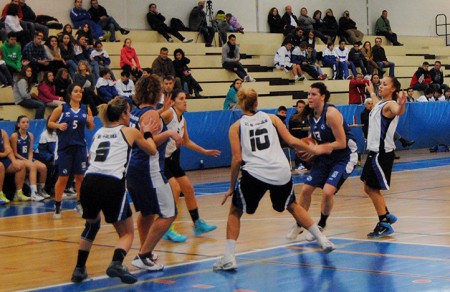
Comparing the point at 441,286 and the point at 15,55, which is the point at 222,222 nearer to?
the point at 441,286

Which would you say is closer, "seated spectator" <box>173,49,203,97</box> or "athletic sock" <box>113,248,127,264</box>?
"athletic sock" <box>113,248,127,264</box>

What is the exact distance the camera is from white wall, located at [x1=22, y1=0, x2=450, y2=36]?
25547 mm

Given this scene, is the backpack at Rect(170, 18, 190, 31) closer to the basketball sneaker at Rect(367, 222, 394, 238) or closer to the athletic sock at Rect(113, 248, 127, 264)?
the basketball sneaker at Rect(367, 222, 394, 238)

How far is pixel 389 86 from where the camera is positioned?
9984 mm

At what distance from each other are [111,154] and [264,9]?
24.3 m

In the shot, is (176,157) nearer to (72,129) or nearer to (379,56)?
(72,129)

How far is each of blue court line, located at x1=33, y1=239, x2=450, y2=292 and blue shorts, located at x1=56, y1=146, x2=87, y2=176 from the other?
441cm

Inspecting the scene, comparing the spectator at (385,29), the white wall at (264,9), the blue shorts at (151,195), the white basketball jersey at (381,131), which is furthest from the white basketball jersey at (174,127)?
the spectator at (385,29)

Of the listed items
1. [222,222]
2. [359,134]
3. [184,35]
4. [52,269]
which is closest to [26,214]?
[222,222]

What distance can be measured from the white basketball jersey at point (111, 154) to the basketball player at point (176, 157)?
1.84 metres

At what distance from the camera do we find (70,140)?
12.6m

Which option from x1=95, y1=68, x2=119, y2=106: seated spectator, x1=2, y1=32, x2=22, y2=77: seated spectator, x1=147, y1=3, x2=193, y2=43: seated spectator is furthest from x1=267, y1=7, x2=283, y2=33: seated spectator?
x1=2, y1=32, x2=22, y2=77: seated spectator

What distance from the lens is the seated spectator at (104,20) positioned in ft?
80.0

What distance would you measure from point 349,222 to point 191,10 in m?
18.5
